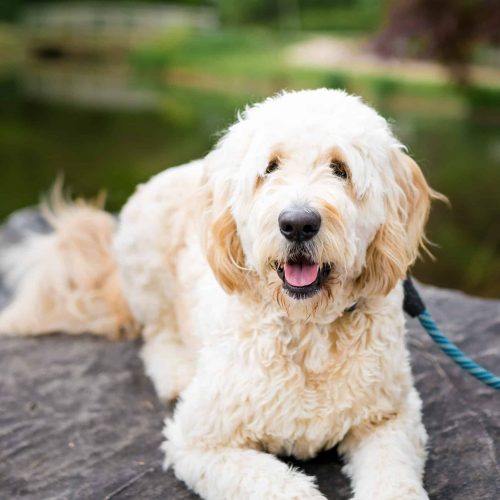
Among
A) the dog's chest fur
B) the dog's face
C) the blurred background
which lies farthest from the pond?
the dog's chest fur

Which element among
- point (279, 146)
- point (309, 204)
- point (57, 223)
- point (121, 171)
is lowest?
point (121, 171)

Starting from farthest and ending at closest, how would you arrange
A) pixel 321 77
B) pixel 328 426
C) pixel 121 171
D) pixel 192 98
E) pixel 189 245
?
1. pixel 192 98
2. pixel 321 77
3. pixel 121 171
4. pixel 189 245
5. pixel 328 426

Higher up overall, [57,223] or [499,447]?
[57,223]

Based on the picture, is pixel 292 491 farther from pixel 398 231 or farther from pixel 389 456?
pixel 398 231

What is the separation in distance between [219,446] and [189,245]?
121 centimetres

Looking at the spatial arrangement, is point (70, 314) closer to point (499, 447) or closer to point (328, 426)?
point (328, 426)

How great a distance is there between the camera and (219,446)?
268 cm

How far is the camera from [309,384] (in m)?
2.64

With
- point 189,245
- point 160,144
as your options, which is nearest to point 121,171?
point 160,144

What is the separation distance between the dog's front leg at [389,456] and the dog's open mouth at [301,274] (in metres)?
0.66

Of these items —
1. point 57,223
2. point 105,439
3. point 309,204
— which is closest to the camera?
point 309,204

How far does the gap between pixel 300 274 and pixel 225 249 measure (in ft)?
1.13

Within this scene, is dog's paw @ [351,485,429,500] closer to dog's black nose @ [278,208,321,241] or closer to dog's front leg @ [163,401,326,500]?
dog's front leg @ [163,401,326,500]

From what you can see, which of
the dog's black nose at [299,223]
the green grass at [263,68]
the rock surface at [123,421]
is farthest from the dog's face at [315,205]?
the green grass at [263,68]
